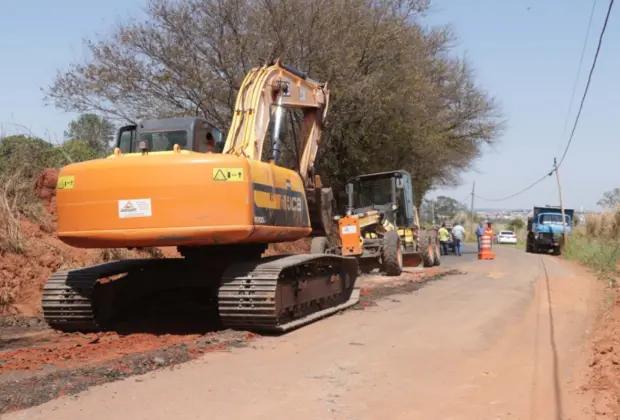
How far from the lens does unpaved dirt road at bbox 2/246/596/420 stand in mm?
5285

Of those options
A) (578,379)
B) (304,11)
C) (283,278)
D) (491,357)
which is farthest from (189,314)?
(304,11)

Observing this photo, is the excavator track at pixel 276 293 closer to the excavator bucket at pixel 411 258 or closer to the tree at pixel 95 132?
the excavator bucket at pixel 411 258

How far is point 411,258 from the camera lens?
2077cm

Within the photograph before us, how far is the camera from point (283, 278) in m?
9.06

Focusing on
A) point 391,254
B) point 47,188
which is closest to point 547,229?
point 391,254

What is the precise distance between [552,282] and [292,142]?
8.42m

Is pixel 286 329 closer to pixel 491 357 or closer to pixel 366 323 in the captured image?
pixel 366 323

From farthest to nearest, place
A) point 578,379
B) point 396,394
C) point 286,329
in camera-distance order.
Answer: point 286,329
point 578,379
point 396,394

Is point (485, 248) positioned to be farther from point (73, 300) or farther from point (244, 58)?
point (73, 300)

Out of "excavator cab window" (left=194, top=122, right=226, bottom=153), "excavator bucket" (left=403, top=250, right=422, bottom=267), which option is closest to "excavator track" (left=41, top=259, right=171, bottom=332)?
"excavator cab window" (left=194, top=122, right=226, bottom=153)

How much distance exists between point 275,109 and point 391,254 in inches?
304

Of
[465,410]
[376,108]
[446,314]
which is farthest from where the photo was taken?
[376,108]

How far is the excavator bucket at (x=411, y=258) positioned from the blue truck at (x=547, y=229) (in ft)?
60.2

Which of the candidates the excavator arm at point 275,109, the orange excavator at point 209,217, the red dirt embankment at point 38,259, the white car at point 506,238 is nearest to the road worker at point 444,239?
the red dirt embankment at point 38,259
